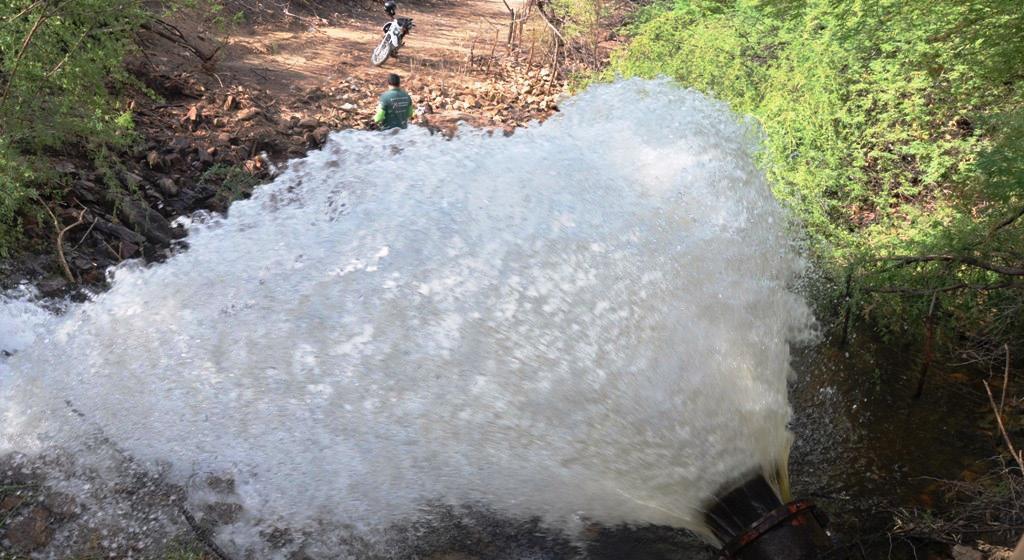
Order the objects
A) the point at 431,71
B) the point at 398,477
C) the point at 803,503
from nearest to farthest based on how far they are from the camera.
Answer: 1. the point at 803,503
2. the point at 398,477
3. the point at 431,71

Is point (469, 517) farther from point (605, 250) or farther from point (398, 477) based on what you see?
point (605, 250)

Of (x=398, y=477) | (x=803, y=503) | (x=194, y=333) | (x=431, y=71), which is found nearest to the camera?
(x=803, y=503)

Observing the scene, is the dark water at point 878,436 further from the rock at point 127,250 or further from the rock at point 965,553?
the rock at point 127,250

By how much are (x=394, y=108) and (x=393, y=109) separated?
0.05 ft

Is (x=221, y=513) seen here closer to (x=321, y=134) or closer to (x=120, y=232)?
(x=120, y=232)

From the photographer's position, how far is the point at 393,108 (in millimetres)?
7277

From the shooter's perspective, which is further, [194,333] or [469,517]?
[194,333]

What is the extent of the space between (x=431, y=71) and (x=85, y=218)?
598 centimetres

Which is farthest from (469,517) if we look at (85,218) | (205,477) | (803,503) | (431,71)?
(431,71)

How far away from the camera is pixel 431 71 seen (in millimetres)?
10406

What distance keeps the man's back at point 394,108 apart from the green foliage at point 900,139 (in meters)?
2.84

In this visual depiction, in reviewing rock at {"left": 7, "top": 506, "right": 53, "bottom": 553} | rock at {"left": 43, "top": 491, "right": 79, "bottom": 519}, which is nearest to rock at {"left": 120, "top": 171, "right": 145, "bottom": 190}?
rock at {"left": 43, "top": 491, "right": 79, "bottom": 519}

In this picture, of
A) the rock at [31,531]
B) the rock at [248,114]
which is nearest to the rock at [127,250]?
the rock at [31,531]

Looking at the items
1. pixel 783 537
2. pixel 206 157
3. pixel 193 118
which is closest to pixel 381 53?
pixel 193 118
